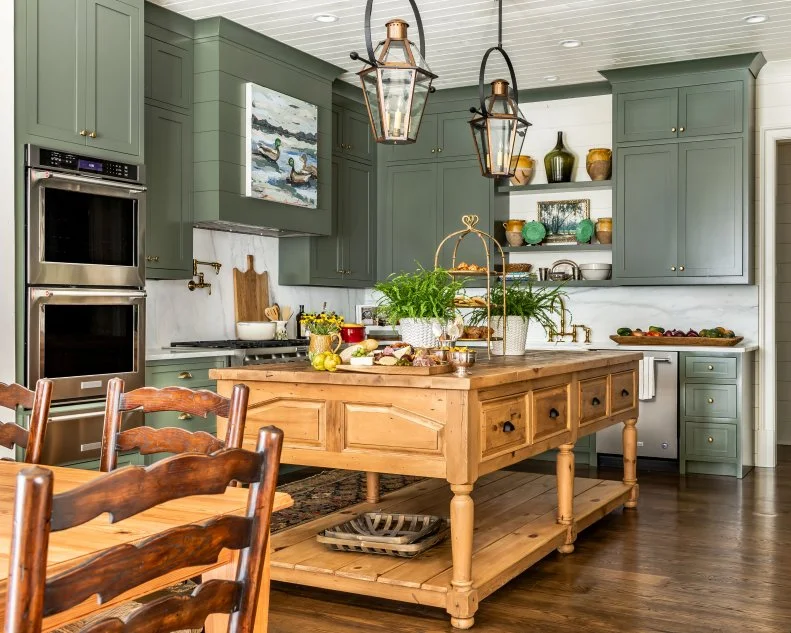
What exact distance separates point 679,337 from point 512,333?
236 centimetres

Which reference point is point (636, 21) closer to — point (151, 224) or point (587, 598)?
point (151, 224)

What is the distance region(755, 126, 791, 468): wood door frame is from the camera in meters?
6.42

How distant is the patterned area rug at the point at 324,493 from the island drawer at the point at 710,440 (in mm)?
1891

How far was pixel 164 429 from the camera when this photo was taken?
7.25 ft

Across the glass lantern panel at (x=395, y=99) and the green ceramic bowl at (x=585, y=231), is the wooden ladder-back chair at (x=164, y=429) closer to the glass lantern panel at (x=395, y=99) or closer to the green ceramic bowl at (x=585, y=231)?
the glass lantern panel at (x=395, y=99)

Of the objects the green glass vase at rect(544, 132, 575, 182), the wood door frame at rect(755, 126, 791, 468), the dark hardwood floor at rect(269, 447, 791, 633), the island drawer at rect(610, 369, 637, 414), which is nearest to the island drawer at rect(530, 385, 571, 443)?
the dark hardwood floor at rect(269, 447, 791, 633)

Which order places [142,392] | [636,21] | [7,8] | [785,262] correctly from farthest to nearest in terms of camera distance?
1. [785,262]
2. [636,21]
3. [7,8]
4. [142,392]

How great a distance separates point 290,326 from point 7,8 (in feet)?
11.3

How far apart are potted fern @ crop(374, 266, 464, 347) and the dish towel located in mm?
2734

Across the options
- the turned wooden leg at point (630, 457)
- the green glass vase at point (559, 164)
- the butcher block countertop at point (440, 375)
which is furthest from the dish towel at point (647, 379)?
the butcher block countertop at point (440, 375)

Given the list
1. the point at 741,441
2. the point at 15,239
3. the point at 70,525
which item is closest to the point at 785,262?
the point at 741,441

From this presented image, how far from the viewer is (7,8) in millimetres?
3975

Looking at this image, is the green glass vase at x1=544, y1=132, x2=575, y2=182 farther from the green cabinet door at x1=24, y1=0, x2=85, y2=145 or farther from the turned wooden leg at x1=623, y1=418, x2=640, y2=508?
the green cabinet door at x1=24, y1=0, x2=85, y2=145

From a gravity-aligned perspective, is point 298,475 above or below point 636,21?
below
